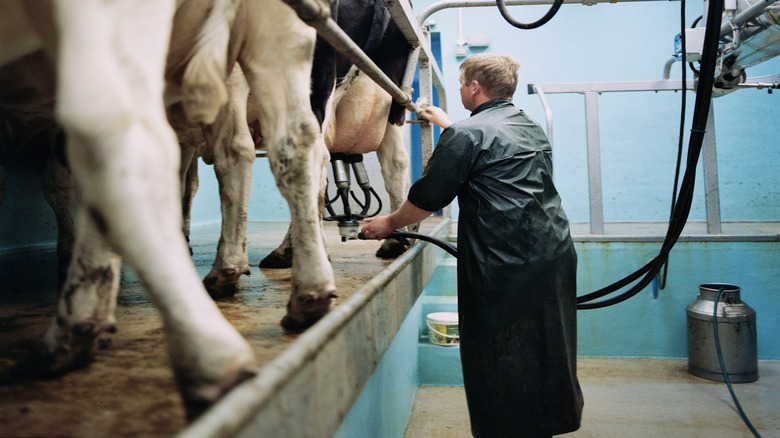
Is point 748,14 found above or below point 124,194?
above

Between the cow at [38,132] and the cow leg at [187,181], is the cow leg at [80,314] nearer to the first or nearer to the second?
the cow at [38,132]

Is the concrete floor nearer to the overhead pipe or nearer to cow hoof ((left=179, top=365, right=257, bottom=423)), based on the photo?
the overhead pipe

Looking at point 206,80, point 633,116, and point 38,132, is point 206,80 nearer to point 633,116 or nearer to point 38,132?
point 38,132

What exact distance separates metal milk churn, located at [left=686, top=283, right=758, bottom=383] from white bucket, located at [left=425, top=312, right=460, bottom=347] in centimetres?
191

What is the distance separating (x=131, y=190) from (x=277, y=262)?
170 cm

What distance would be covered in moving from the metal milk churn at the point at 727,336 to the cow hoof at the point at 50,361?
173 inches

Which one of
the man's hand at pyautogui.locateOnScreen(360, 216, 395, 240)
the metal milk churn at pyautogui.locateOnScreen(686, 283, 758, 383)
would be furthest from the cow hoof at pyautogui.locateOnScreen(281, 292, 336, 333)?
the metal milk churn at pyautogui.locateOnScreen(686, 283, 758, 383)

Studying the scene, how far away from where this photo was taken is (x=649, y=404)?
13.0 feet

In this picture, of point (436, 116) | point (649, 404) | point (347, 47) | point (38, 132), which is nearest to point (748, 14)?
point (436, 116)

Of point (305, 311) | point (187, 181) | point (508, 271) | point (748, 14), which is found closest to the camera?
point (305, 311)

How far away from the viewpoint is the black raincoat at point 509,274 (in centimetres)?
207

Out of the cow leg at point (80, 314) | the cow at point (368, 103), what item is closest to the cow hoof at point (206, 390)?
the cow leg at point (80, 314)

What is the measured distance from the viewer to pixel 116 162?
2.42ft

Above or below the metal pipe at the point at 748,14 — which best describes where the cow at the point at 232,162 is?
below
